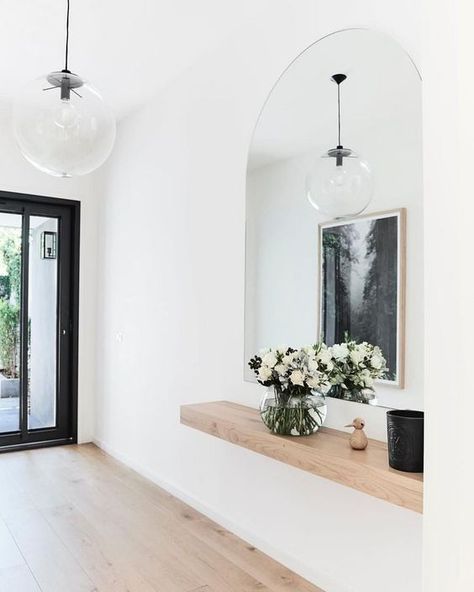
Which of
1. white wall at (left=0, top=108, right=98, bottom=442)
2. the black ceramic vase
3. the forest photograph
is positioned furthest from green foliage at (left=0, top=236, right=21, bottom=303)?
the black ceramic vase

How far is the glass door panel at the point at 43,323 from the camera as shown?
4.53 metres

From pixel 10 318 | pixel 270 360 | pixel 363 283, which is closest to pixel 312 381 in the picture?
pixel 270 360

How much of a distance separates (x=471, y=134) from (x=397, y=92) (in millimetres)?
1345

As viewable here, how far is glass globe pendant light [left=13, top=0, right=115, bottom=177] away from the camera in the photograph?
1903 millimetres

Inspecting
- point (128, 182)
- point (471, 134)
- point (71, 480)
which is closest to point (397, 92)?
point (471, 134)

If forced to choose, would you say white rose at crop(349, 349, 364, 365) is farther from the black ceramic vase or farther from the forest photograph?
the black ceramic vase

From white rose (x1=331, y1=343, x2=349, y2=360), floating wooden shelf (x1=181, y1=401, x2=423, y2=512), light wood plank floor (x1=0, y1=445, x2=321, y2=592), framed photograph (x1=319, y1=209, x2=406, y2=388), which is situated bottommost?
light wood plank floor (x1=0, y1=445, x2=321, y2=592)

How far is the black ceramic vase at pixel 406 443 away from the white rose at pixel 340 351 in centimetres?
50

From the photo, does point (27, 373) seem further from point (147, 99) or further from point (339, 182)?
point (339, 182)

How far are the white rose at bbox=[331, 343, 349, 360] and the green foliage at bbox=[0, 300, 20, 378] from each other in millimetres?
3141

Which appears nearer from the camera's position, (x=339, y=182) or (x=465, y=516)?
(x=465, y=516)

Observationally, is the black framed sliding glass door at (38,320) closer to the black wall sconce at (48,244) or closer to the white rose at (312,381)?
the black wall sconce at (48,244)

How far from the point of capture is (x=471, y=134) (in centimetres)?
78

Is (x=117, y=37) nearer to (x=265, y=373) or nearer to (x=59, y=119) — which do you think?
(x=59, y=119)
